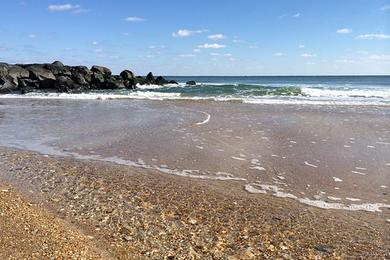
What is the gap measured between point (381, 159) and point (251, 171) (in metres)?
3.14

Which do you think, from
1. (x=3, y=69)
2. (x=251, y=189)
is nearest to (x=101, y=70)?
(x=3, y=69)

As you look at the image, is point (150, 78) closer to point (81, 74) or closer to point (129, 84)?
point (129, 84)

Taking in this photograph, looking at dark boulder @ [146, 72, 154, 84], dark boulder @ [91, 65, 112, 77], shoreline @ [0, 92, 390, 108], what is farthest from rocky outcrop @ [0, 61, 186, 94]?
shoreline @ [0, 92, 390, 108]

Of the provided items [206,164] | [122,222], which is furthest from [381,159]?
[122,222]

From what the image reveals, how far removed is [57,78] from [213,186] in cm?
3969

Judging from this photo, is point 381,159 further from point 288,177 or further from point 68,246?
point 68,246

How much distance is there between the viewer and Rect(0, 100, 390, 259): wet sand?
15.0ft

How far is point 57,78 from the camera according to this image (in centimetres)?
4316

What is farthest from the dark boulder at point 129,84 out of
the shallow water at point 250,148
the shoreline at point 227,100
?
the shallow water at point 250,148

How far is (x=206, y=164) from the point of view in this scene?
8.45 metres

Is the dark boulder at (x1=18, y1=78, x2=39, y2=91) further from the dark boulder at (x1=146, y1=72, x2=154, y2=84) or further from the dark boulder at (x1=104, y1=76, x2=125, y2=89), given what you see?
the dark boulder at (x1=146, y1=72, x2=154, y2=84)

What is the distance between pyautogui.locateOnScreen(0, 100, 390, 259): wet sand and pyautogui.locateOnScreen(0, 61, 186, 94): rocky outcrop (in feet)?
101

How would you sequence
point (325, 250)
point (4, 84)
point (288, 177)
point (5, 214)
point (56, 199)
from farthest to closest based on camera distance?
point (4, 84), point (288, 177), point (56, 199), point (5, 214), point (325, 250)

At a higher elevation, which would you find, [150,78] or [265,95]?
[150,78]
